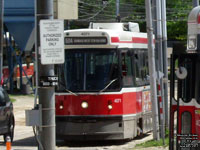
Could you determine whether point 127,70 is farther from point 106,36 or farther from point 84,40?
point 84,40

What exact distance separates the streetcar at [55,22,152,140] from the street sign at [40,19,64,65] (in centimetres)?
594

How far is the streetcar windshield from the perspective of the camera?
1728 centimetres

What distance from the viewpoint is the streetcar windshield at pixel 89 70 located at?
17.3 metres

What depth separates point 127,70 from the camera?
17.9 m

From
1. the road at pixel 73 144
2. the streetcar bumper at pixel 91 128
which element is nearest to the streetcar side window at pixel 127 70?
the streetcar bumper at pixel 91 128

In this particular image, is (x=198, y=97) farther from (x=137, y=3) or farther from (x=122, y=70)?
(x=137, y=3)

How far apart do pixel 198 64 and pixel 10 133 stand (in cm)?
1018

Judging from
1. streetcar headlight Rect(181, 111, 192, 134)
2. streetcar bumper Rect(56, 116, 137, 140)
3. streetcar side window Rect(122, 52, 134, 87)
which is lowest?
streetcar bumper Rect(56, 116, 137, 140)

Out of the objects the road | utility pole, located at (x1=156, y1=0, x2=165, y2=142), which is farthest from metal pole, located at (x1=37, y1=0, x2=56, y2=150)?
utility pole, located at (x1=156, y1=0, x2=165, y2=142)

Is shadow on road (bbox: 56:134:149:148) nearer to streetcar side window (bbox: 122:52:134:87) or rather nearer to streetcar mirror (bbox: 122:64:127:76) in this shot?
streetcar side window (bbox: 122:52:134:87)

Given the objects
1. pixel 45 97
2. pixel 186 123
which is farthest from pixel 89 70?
pixel 186 123

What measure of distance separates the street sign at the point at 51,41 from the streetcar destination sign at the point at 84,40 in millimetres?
6174

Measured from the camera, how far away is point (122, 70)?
1755 cm

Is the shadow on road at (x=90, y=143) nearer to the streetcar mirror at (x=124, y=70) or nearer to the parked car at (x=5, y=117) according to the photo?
the parked car at (x=5, y=117)
